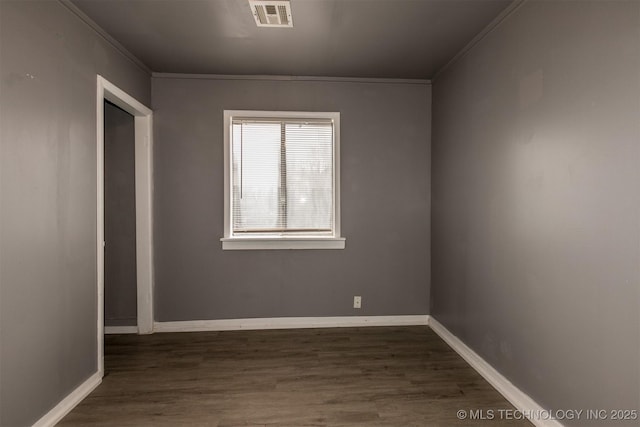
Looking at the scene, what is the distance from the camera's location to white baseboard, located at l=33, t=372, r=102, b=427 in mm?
2100

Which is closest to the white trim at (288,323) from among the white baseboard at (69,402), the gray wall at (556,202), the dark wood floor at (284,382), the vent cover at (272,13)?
the dark wood floor at (284,382)

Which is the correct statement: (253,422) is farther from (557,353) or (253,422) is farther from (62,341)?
(557,353)

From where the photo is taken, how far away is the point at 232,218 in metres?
3.75

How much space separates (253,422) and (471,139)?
2658mm

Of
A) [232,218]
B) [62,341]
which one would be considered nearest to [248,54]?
[232,218]

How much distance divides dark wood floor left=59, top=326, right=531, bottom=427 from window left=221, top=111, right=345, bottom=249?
1.03 m

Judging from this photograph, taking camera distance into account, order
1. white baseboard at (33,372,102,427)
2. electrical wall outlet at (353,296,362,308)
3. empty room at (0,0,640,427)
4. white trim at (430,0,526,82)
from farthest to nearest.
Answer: electrical wall outlet at (353,296,362,308) < white trim at (430,0,526,82) < white baseboard at (33,372,102,427) < empty room at (0,0,640,427)

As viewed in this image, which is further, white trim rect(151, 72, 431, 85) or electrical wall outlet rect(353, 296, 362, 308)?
electrical wall outlet rect(353, 296, 362, 308)

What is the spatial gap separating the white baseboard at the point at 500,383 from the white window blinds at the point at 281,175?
1703mm

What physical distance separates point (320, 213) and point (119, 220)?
2095 mm

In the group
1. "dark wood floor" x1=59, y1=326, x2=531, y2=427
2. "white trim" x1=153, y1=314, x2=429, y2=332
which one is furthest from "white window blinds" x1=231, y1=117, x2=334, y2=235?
"dark wood floor" x1=59, y1=326, x2=531, y2=427

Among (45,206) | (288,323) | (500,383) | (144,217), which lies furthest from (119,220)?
(500,383)

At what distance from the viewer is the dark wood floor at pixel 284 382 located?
2215 millimetres

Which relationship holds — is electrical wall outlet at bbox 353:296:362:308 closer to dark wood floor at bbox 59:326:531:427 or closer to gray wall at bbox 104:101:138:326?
dark wood floor at bbox 59:326:531:427
